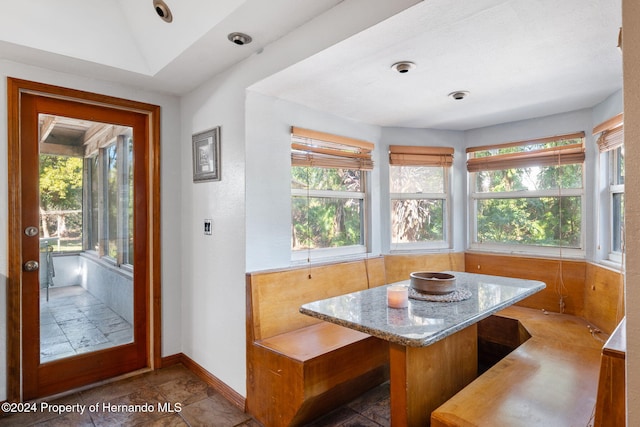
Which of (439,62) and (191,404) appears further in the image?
(191,404)

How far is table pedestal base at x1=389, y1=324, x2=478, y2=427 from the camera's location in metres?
1.53

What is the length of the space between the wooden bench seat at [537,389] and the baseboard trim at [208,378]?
4.23 feet

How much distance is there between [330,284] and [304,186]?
2.41ft

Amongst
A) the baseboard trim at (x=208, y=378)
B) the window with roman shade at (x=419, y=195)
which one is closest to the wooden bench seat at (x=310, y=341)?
the baseboard trim at (x=208, y=378)

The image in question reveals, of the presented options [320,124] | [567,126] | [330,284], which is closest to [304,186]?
[320,124]

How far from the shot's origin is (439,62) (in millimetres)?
1923

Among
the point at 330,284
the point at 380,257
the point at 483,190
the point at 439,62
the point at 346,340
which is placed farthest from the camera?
the point at 483,190

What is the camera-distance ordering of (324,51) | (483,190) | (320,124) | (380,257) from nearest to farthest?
(324,51) → (320,124) → (380,257) → (483,190)

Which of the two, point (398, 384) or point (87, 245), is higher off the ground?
point (87, 245)

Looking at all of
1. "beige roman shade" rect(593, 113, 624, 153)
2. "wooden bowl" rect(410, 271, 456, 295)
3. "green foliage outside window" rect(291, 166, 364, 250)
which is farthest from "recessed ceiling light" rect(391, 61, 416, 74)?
"beige roman shade" rect(593, 113, 624, 153)

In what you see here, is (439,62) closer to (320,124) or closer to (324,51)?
(324,51)

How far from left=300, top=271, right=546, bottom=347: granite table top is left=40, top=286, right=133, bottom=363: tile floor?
179 cm

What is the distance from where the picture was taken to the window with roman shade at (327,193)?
8.44 ft

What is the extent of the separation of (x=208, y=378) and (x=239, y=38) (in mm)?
2209
